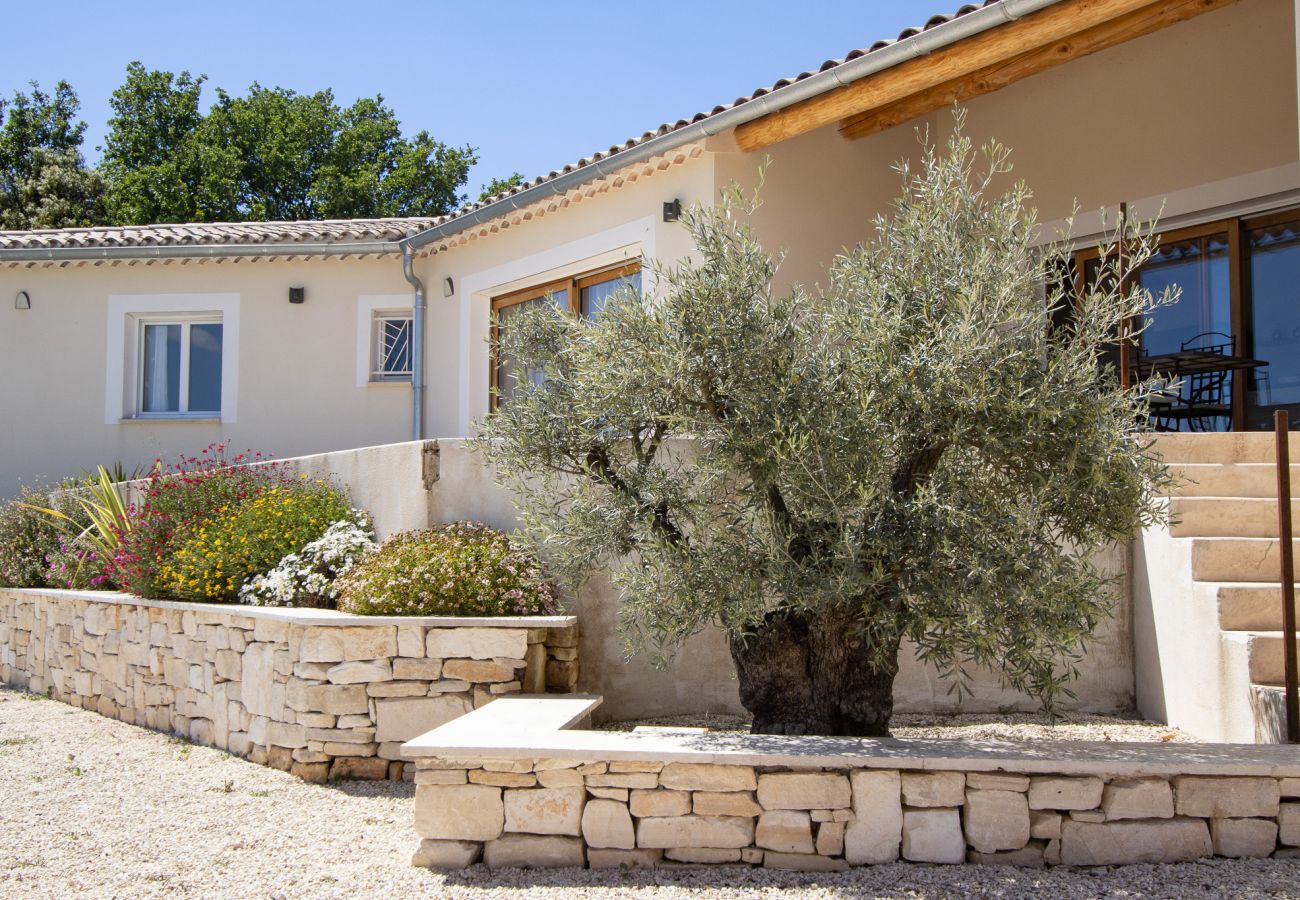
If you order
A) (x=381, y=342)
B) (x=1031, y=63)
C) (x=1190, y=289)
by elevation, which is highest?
(x=1031, y=63)

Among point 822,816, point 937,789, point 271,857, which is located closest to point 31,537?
point 271,857

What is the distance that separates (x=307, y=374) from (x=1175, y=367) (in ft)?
27.5

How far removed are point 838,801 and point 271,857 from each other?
99.1 inches

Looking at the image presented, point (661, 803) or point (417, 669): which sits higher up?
point (417, 669)

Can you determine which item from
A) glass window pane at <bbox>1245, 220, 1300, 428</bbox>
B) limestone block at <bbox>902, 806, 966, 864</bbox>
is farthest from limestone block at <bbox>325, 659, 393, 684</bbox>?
glass window pane at <bbox>1245, 220, 1300, 428</bbox>

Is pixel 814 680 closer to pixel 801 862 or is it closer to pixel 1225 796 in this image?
pixel 801 862

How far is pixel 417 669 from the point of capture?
5.82 meters

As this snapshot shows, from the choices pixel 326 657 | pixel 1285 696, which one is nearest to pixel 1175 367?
pixel 1285 696

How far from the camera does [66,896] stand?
432 centimetres

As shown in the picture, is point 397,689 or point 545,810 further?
point 397,689

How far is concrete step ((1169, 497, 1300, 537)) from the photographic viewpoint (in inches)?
216

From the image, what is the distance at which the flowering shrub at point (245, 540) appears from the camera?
7176 mm

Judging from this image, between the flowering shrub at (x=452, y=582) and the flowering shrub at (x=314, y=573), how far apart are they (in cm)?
45

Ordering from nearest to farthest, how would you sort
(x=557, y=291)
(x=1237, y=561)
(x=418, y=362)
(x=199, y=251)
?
(x=1237, y=561), (x=557, y=291), (x=418, y=362), (x=199, y=251)
